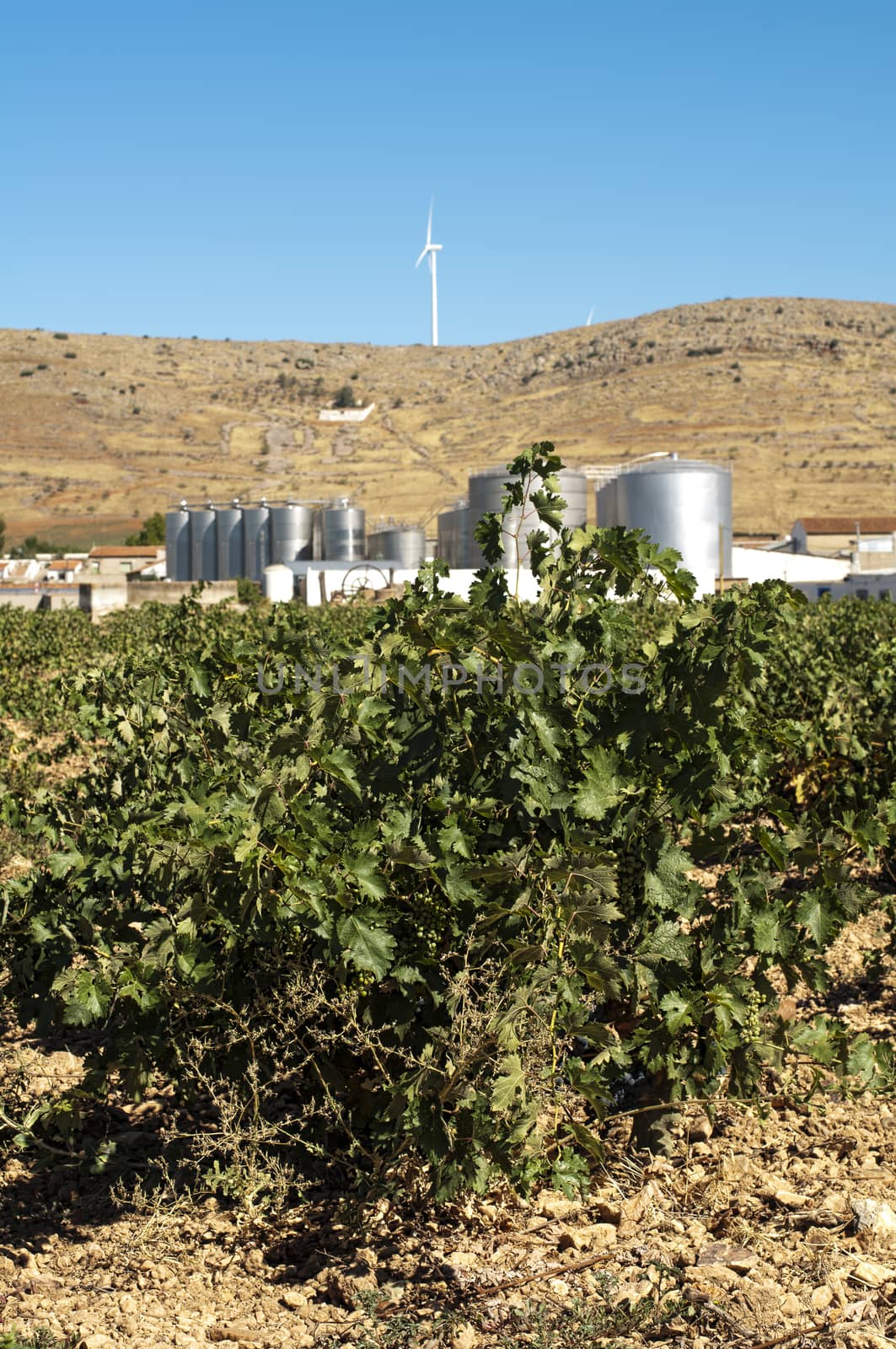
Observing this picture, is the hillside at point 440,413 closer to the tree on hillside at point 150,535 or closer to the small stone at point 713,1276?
the tree on hillside at point 150,535

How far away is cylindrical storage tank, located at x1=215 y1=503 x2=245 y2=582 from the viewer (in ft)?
161

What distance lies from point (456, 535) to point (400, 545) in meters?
2.95

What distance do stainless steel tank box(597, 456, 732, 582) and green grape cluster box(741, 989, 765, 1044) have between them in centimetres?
3625

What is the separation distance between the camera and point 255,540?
4831cm

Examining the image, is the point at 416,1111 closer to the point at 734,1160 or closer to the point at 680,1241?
the point at 680,1241

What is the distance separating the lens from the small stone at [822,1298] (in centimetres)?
318

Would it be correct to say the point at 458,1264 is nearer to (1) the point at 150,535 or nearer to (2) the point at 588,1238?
(2) the point at 588,1238

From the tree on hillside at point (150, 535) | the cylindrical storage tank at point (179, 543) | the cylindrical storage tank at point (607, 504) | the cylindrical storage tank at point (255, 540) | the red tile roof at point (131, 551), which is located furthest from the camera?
the tree on hillside at point (150, 535)

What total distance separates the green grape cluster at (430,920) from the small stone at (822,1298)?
4.31 feet

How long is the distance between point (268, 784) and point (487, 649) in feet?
2.55

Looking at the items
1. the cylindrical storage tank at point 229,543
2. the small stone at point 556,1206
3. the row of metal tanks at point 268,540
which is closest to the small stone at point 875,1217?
the small stone at point 556,1206

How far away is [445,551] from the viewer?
1705 inches

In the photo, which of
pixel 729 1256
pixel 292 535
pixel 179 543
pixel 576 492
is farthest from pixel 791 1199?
pixel 179 543

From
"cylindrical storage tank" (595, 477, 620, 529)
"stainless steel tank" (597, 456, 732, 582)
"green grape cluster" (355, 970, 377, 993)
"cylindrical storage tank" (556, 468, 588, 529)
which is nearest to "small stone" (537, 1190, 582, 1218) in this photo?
"green grape cluster" (355, 970, 377, 993)
